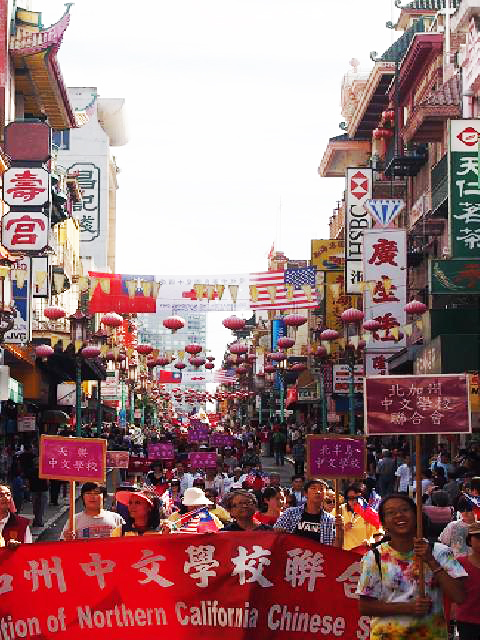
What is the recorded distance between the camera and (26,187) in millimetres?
36156

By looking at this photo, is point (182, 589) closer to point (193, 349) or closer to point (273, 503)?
point (273, 503)

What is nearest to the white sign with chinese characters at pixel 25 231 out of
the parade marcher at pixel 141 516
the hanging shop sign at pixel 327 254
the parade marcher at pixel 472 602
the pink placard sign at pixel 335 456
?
the pink placard sign at pixel 335 456

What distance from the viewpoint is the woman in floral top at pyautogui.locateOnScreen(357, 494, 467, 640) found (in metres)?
6.84

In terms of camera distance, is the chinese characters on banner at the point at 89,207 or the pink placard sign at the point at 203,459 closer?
the pink placard sign at the point at 203,459

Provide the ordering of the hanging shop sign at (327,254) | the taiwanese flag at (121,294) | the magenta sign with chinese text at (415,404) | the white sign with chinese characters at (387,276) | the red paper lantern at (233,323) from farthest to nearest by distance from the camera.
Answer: the hanging shop sign at (327,254) < the red paper lantern at (233,323) < the taiwanese flag at (121,294) < the white sign with chinese characters at (387,276) < the magenta sign with chinese text at (415,404)

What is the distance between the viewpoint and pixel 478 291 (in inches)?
1244

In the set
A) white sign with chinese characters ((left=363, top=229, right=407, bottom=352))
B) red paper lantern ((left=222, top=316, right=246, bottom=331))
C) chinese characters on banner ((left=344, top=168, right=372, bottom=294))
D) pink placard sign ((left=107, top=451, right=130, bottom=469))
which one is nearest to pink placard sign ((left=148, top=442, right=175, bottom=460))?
pink placard sign ((left=107, top=451, right=130, bottom=469))

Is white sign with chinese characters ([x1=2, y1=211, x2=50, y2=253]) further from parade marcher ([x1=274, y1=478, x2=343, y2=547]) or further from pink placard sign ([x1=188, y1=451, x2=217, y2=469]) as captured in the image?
parade marcher ([x1=274, y1=478, x2=343, y2=547])

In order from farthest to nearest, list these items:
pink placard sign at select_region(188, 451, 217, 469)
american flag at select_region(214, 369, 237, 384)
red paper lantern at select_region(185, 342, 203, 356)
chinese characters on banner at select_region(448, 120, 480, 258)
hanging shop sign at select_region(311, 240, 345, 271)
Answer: american flag at select_region(214, 369, 237, 384) → hanging shop sign at select_region(311, 240, 345, 271) → red paper lantern at select_region(185, 342, 203, 356) → chinese characters on banner at select_region(448, 120, 480, 258) → pink placard sign at select_region(188, 451, 217, 469)

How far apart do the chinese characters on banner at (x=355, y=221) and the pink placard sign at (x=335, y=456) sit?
30.4 meters

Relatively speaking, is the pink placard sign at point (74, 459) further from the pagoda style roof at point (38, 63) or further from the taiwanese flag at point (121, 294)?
the pagoda style roof at point (38, 63)

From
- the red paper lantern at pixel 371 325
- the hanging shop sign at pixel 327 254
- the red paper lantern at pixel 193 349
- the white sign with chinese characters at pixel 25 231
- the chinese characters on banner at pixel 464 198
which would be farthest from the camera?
the hanging shop sign at pixel 327 254

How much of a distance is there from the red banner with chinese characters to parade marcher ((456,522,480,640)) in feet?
3.03

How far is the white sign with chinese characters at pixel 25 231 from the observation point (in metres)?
35.5
